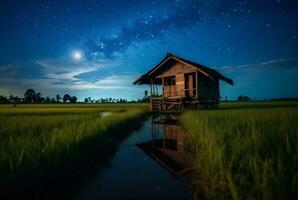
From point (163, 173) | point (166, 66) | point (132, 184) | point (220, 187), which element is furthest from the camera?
point (166, 66)

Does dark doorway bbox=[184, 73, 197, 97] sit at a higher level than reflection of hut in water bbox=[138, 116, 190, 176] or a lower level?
higher

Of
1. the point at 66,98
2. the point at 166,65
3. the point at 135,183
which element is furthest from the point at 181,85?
the point at 66,98

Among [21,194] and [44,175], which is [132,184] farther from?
[21,194]

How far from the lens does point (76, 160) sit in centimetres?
391

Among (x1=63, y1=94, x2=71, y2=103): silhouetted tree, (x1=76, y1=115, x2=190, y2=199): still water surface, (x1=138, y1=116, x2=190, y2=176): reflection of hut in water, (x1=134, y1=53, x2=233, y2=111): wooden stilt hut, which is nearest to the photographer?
(x1=76, y1=115, x2=190, y2=199): still water surface

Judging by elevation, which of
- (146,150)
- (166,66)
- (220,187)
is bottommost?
(146,150)

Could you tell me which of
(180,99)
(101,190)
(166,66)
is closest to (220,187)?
(101,190)

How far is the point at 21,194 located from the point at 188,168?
272cm

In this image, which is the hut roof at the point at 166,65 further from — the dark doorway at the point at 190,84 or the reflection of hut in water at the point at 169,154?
the reflection of hut in water at the point at 169,154

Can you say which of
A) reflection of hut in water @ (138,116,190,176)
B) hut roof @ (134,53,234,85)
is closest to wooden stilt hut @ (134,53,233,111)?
hut roof @ (134,53,234,85)

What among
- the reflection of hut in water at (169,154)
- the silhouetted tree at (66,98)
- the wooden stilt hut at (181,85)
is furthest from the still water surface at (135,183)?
the silhouetted tree at (66,98)

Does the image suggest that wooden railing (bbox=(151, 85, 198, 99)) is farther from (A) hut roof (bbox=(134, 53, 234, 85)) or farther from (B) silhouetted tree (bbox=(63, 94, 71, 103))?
(B) silhouetted tree (bbox=(63, 94, 71, 103))

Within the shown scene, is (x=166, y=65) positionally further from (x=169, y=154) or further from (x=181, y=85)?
(x=169, y=154)

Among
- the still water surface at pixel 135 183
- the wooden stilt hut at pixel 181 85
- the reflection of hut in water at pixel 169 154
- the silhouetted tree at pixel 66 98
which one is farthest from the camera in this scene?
the silhouetted tree at pixel 66 98
